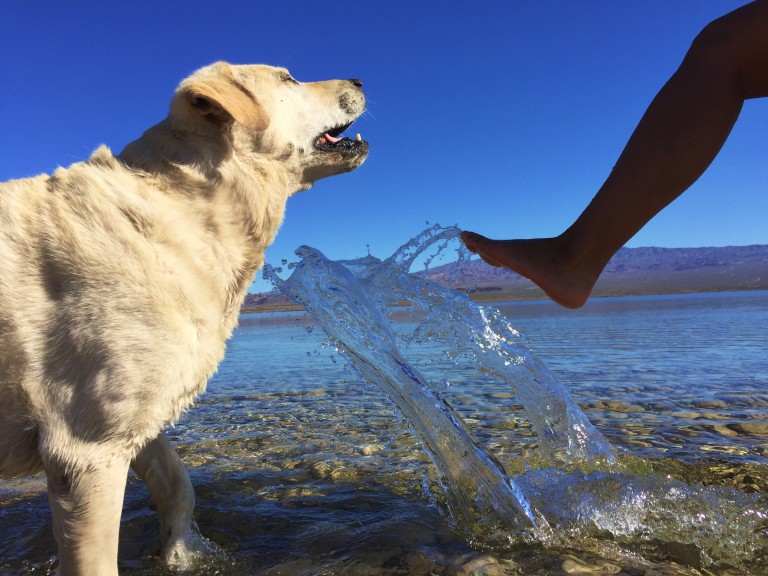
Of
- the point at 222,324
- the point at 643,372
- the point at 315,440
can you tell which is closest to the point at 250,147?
the point at 222,324

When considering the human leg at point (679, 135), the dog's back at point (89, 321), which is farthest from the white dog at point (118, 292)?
the human leg at point (679, 135)

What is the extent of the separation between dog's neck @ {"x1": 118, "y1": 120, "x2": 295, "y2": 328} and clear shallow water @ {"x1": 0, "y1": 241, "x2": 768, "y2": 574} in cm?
148

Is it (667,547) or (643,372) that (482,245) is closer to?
(667,547)

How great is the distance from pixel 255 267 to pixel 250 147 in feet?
2.24

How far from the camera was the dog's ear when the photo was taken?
258 cm

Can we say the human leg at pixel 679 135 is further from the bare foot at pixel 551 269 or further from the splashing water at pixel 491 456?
the splashing water at pixel 491 456

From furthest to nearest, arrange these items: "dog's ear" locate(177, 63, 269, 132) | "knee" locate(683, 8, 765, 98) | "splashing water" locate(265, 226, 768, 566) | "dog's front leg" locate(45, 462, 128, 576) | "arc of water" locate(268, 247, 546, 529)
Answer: "arc of water" locate(268, 247, 546, 529) < "splashing water" locate(265, 226, 768, 566) < "dog's ear" locate(177, 63, 269, 132) < "knee" locate(683, 8, 765, 98) < "dog's front leg" locate(45, 462, 128, 576)

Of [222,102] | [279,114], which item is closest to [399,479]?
[279,114]

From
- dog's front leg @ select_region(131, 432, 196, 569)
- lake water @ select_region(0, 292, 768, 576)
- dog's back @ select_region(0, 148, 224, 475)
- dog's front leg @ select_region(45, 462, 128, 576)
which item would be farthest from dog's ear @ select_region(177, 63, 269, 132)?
lake water @ select_region(0, 292, 768, 576)

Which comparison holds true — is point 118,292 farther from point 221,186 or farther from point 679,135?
point 679,135

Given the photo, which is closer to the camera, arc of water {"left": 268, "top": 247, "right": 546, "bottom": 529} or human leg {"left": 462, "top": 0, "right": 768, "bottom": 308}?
human leg {"left": 462, "top": 0, "right": 768, "bottom": 308}

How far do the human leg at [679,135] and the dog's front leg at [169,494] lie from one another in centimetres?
254

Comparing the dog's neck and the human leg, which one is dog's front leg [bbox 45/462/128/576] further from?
the human leg

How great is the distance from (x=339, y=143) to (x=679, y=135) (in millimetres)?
2005
